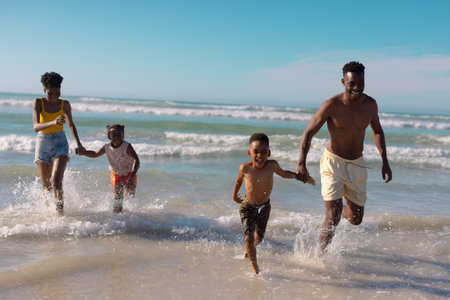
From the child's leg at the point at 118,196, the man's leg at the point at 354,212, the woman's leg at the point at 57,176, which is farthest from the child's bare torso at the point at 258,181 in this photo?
the woman's leg at the point at 57,176

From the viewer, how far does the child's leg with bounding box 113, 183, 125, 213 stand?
4965 millimetres

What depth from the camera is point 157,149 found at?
436 inches

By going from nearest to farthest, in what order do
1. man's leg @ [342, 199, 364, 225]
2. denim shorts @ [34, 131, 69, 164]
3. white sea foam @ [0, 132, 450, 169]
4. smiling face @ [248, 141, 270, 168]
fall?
smiling face @ [248, 141, 270, 168]
man's leg @ [342, 199, 364, 225]
denim shorts @ [34, 131, 69, 164]
white sea foam @ [0, 132, 450, 169]

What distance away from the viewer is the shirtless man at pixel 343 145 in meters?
3.72

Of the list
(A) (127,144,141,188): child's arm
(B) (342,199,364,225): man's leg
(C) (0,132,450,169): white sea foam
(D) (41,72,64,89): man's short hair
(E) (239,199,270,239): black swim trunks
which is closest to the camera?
(E) (239,199,270,239): black swim trunks

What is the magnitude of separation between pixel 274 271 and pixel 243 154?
744 cm

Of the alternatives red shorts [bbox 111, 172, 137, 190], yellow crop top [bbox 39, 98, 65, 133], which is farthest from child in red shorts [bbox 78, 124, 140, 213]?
yellow crop top [bbox 39, 98, 65, 133]

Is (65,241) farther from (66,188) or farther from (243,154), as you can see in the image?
(243,154)

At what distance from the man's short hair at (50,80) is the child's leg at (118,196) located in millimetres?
1494

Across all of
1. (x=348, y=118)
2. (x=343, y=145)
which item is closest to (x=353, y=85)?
(x=348, y=118)

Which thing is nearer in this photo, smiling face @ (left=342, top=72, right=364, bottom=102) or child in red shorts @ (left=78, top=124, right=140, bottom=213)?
smiling face @ (left=342, top=72, right=364, bottom=102)

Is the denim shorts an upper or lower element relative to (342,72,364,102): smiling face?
lower

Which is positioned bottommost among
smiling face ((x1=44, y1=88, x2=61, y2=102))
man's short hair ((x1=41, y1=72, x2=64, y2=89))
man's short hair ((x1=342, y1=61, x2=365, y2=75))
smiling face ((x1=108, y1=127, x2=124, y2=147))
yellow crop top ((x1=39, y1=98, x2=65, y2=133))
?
smiling face ((x1=108, y1=127, x2=124, y2=147))

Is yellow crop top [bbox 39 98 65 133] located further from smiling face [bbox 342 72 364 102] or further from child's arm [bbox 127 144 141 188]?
smiling face [bbox 342 72 364 102]
